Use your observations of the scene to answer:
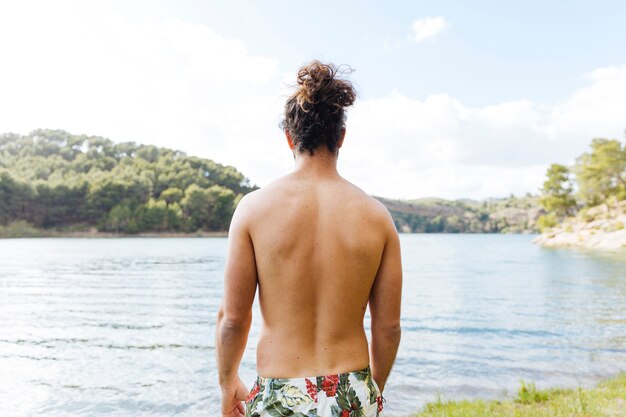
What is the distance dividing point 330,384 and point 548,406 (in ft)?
17.0

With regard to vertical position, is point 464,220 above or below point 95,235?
above

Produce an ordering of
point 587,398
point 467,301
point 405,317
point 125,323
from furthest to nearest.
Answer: point 467,301, point 405,317, point 125,323, point 587,398

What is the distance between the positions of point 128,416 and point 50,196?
360 feet

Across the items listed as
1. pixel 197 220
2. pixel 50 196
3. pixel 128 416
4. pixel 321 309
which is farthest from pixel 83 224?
pixel 321 309

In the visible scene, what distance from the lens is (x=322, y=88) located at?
7.75 ft

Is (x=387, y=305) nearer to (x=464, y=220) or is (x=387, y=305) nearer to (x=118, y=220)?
(x=118, y=220)

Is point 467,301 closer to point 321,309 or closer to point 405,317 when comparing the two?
point 405,317

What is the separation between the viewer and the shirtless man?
224cm

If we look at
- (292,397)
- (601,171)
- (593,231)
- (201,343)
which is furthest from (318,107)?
(601,171)

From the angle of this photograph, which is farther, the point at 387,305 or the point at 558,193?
→ the point at 558,193

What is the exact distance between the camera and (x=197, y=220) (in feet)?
366

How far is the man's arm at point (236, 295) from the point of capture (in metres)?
2.28

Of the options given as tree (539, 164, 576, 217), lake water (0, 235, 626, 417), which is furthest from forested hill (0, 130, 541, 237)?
lake water (0, 235, 626, 417)

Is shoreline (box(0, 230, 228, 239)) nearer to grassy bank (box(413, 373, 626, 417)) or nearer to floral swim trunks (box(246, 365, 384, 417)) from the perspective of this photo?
grassy bank (box(413, 373, 626, 417))
